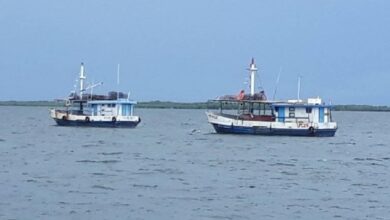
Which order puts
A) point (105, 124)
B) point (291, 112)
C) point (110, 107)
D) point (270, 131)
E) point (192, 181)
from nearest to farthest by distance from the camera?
point (192, 181) < point (291, 112) < point (270, 131) < point (110, 107) < point (105, 124)

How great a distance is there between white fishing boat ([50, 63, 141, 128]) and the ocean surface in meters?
22.7

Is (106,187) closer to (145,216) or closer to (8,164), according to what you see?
(145,216)

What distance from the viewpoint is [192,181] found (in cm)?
4456

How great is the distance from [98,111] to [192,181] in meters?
58.0

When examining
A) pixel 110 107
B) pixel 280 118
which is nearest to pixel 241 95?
pixel 280 118

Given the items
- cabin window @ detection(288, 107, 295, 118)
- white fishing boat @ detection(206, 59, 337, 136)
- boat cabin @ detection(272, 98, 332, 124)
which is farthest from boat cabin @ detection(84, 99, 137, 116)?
cabin window @ detection(288, 107, 295, 118)

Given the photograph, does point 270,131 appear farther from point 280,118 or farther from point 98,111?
point 98,111

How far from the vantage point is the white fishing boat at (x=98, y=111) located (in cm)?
10056

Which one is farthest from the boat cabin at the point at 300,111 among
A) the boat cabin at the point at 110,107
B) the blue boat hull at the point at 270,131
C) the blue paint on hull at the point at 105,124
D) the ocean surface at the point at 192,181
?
the blue paint on hull at the point at 105,124

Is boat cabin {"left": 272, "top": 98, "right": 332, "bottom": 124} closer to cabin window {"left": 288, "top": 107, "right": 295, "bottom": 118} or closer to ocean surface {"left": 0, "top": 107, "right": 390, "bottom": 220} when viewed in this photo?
cabin window {"left": 288, "top": 107, "right": 295, "bottom": 118}

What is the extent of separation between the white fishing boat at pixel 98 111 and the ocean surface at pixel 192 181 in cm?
2268

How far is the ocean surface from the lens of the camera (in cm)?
3409

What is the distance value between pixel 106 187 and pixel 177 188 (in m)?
2.80

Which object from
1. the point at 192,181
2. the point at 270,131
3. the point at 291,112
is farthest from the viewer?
the point at 270,131
